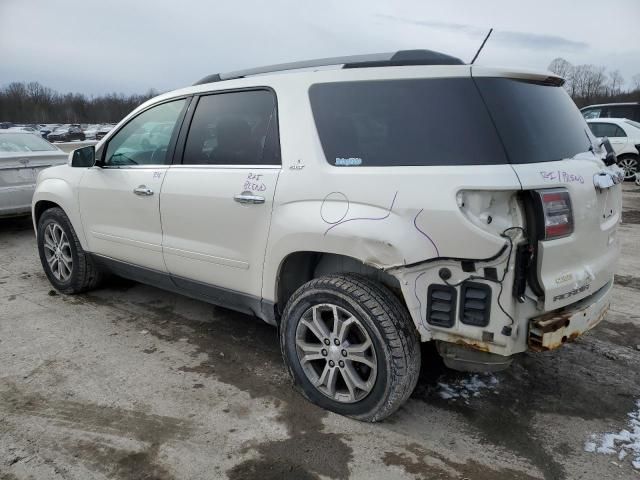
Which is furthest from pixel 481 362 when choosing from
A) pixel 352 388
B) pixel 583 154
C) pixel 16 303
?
pixel 16 303

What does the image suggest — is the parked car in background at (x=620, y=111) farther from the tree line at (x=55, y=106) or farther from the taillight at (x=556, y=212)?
the tree line at (x=55, y=106)

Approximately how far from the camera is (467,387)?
3.20 metres

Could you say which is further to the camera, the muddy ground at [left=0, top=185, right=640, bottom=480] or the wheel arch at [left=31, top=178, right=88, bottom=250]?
the wheel arch at [left=31, top=178, right=88, bottom=250]

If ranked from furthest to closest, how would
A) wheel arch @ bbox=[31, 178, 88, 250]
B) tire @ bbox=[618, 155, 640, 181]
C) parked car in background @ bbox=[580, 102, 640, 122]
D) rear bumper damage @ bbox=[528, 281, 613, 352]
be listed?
parked car in background @ bbox=[580, 102, 640, 122] → tire @ bbox=[618, 155, 640, 181] → wheel arch @ bbox=[31, 178, 88, 250] → rear bumper damage @ bbox=[528, 281, 613, 352]

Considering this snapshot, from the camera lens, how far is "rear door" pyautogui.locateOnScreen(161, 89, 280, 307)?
3.07m

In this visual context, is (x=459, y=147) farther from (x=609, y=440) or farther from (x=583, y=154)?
(x=609, y=440)

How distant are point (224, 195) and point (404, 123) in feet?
4.00

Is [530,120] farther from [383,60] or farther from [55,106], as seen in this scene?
[55,106]

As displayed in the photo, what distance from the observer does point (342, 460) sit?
253cm

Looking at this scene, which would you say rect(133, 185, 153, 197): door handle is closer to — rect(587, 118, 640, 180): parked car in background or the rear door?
the rear door

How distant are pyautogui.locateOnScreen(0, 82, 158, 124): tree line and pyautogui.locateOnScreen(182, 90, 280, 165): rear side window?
86699 mm

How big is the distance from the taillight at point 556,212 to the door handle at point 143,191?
8.61ft

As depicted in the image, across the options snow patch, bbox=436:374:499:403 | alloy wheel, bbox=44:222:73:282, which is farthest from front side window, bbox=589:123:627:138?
alloy wheel, bbox=44:222:73:282

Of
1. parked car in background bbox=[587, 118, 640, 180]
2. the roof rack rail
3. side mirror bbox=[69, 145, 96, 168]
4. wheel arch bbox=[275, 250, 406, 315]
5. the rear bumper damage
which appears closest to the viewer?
the rear bumper damage
